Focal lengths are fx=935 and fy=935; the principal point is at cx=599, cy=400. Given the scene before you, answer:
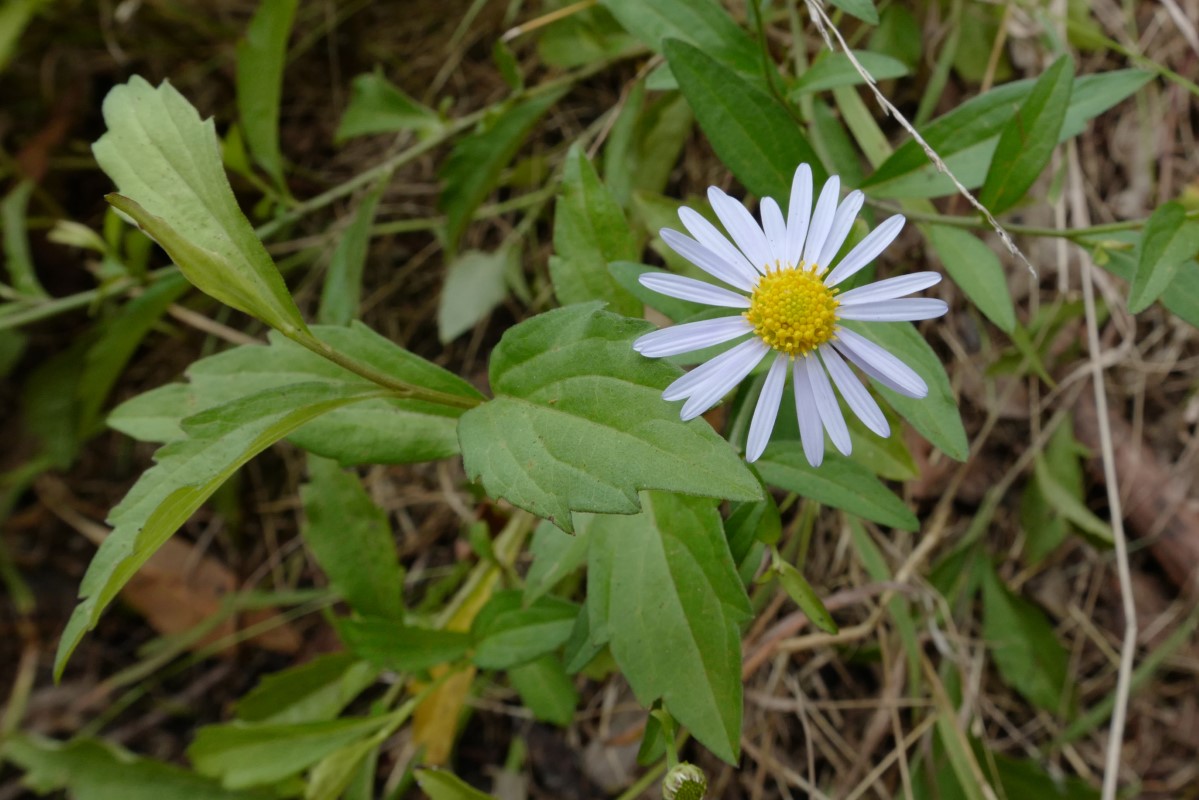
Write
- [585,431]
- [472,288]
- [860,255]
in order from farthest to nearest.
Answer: [472,288], [860,255], [585,431]

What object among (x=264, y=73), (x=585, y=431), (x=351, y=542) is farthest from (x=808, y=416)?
(x=264, y=73)

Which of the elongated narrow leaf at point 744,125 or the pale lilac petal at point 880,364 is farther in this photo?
the elongated narrow leaf at point 744,125

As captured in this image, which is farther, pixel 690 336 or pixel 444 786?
pixel 444 786

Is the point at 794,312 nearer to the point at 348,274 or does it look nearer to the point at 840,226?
the point at 840,226

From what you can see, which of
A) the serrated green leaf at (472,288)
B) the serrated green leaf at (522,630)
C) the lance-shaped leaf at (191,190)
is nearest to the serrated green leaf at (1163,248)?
the serrated green leaf at (522,630)

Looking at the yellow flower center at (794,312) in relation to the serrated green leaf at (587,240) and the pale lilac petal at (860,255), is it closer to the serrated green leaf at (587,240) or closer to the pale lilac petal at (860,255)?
the pale lilac petal at (860,255)

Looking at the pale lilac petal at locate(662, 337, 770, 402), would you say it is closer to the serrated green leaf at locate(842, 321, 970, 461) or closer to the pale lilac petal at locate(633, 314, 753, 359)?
the pale lilac petal at locate(633, 314, 753, 359)

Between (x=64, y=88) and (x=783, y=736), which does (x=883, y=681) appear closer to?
(x=783, y=736)
